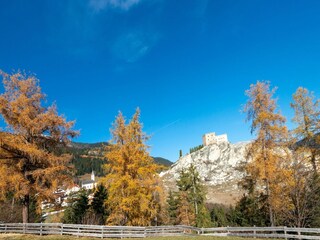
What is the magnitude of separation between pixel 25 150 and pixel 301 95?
2441 centimetres

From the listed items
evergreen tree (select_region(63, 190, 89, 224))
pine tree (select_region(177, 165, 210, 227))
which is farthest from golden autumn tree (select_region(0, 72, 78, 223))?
pine tree (select_region(177, 165, 210, 227))

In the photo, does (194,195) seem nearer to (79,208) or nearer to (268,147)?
(79,208)

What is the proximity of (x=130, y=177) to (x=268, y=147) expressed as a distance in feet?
41.0

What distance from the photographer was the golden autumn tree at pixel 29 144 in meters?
20.2

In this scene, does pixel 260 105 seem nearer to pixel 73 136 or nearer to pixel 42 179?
pixel 73 136

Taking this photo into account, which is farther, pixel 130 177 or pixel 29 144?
pixel 130 177

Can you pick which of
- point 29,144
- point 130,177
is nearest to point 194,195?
point 130,177

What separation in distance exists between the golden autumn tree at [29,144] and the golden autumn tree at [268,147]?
1574 cm

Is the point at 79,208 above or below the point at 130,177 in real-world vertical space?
below

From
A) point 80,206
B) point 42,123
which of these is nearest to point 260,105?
point 42,123

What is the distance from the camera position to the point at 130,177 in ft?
82.7

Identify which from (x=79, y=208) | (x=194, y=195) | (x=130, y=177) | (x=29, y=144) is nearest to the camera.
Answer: (x=29, y=144)

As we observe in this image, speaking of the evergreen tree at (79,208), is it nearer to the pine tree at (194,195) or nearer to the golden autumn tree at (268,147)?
the pine tree at (194,195)

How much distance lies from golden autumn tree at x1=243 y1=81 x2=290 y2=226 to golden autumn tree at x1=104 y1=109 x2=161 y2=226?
9524 millimetres
